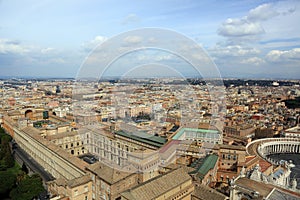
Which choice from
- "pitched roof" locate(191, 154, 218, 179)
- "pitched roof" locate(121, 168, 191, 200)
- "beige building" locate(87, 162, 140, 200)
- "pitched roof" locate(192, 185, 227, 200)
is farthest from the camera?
"pitched roof" locate(191, 154, 218, 179)

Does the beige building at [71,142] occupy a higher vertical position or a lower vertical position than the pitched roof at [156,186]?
lower

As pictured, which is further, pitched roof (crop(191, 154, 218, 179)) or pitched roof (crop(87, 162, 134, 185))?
pitched roof (crop(191, 154, 218, 179))

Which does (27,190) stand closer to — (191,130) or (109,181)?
(109,181)

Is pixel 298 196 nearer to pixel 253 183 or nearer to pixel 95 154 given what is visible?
pixel 253 183

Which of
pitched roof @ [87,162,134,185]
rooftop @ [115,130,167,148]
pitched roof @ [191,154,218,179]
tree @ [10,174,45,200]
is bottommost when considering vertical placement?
tree @ [10,174,45,200]

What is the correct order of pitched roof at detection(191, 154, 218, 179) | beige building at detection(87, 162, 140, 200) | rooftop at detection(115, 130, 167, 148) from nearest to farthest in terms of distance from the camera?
beige building at detection(87, 162, 140, 200) → pitched roof at detection(191, 154, 218, 179) → rooftop at detection(115, 130, 167, 148)

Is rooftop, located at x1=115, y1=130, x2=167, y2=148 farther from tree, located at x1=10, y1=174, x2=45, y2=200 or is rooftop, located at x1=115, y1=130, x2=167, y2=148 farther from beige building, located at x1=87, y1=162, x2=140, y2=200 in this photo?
tree, located at x1=10, y1=174, x2=45, y2=200

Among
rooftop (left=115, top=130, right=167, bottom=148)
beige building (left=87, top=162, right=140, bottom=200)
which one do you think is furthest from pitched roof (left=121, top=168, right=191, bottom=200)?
rooftop (left=115, top=130, right=167, bottom=148)

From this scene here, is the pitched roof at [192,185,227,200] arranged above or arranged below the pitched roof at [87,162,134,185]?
below

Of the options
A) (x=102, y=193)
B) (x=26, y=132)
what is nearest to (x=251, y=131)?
(x=102, y=193)

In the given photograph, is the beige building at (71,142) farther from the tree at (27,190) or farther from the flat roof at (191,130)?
the flat roof at (191,130)

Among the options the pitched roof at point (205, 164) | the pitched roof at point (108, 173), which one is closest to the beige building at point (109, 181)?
the pitched roof at point (108, 173)
